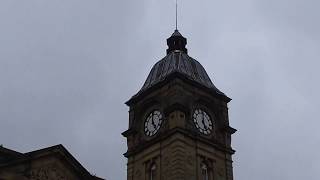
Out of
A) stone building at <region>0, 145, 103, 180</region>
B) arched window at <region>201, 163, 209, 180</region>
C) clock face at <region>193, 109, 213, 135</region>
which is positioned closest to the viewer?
stone building at <region>0, 145, 103, 180</region>

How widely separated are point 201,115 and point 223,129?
2.49m

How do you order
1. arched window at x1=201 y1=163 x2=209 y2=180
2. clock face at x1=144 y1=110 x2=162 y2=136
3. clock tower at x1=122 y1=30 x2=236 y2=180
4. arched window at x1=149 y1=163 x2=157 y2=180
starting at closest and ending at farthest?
clock tower at x1=122 y1=30 x2=236 y2=180, arched window at x1=201 y1=163 x2=209 y2=180, arched window at x1=149 y1=163 x2=157 y2=180, clock face at x1=144 y1=110 x2=162 y2=136

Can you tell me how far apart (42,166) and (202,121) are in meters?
22.0

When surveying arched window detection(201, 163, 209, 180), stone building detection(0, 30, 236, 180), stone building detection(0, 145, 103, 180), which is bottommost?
stone building detection(0, 145, 103, 180)

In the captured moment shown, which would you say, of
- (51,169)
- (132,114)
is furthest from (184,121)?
(51,169)

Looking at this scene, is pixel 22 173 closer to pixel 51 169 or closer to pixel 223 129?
pixel 51 169

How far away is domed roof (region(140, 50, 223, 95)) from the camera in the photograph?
2350 inches

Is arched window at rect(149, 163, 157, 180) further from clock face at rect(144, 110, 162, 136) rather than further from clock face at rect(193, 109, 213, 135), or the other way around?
clock face at rect(193, 109, 213, 135)

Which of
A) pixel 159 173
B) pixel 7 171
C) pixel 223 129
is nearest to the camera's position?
pixel 7 171

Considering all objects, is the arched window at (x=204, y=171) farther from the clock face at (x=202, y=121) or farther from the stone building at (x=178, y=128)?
the clock face at (x=202, y=121)

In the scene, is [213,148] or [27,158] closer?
[27,158]

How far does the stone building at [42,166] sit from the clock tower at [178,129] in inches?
568

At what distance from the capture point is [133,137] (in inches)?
2338

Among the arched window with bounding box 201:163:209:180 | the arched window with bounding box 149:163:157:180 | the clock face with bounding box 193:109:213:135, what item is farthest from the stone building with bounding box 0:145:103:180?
the clock face with bounding box 193:109:213:135
